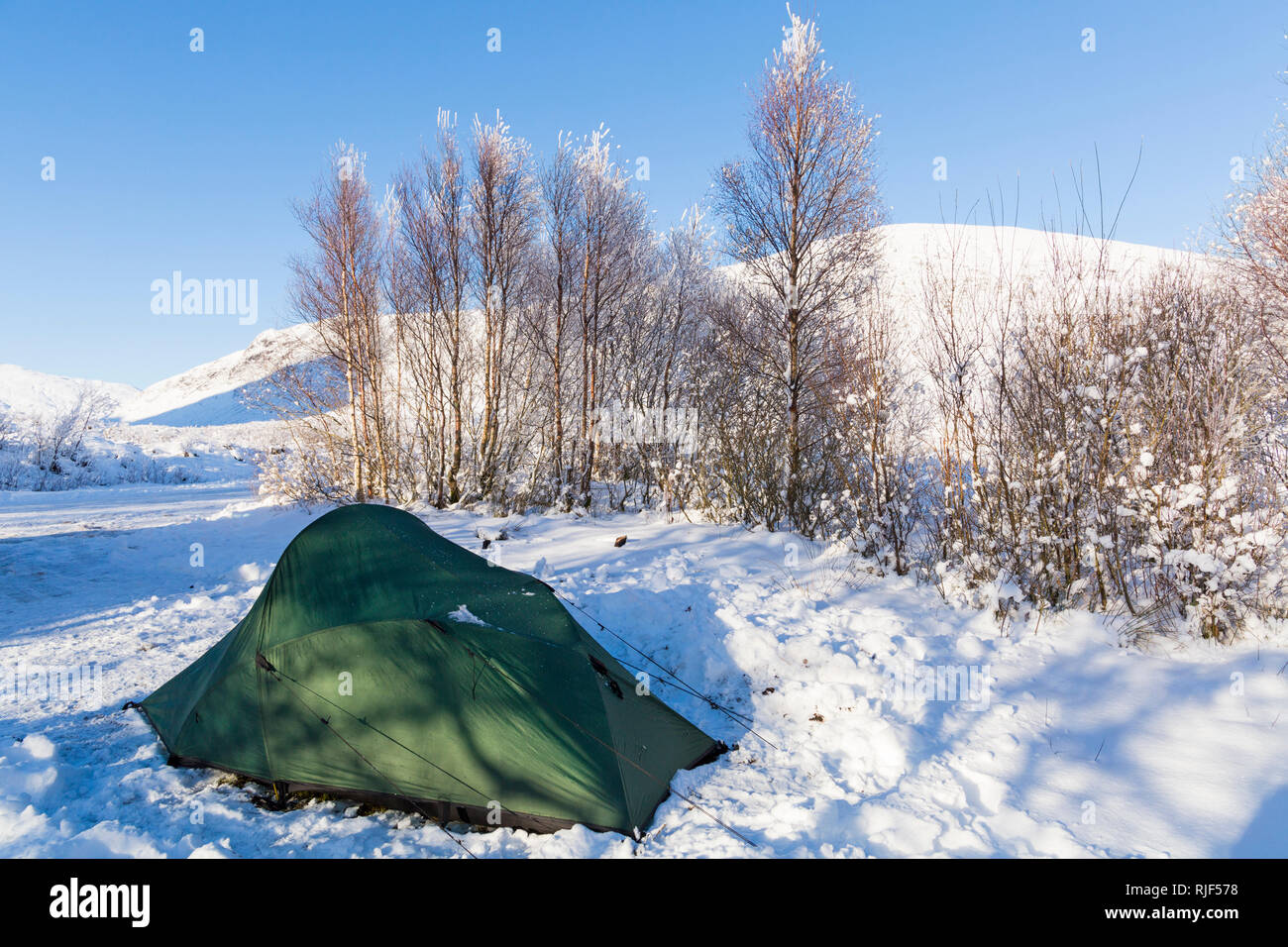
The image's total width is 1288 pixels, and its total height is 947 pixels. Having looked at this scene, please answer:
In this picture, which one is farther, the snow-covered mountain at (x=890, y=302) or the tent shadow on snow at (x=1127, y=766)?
the snow-covered mountain at (x=890, y=302)

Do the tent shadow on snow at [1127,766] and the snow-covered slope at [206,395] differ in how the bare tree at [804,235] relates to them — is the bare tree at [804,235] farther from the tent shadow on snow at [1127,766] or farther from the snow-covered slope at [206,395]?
the snow-covered slope at [206,395]

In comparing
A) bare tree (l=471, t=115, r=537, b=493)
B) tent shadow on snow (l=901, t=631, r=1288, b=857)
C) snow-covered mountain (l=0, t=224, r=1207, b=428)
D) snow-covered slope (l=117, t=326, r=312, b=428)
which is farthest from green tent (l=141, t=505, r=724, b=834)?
snow-covered slope (l=117, t=326, r=312, b=428)

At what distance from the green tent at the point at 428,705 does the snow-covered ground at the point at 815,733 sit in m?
0.16

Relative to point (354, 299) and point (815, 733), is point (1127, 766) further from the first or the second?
point (354, 299)

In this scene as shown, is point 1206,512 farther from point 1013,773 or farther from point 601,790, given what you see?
point 601,790

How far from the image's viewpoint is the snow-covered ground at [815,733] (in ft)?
11.2

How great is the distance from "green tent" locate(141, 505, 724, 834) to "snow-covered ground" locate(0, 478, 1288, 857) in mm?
156

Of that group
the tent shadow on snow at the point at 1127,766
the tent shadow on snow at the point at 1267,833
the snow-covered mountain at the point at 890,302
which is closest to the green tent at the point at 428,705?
the tent shadow on snow at the point at 1127,766

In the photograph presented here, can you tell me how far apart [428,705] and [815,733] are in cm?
278

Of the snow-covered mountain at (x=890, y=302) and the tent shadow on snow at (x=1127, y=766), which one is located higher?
the snow-covered mountain at (x=890, y=302)

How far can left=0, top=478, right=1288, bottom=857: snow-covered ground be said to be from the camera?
3.41m

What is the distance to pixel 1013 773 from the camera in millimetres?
3971

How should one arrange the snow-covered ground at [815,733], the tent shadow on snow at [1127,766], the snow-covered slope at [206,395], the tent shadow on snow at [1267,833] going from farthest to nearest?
1. the snow-covered slope at [206,395]
2. the snow-covered ground at [815,733]
3. the tent shadow on snow at [1127,766]
4. the tent shadow on snow at [1267,833]
